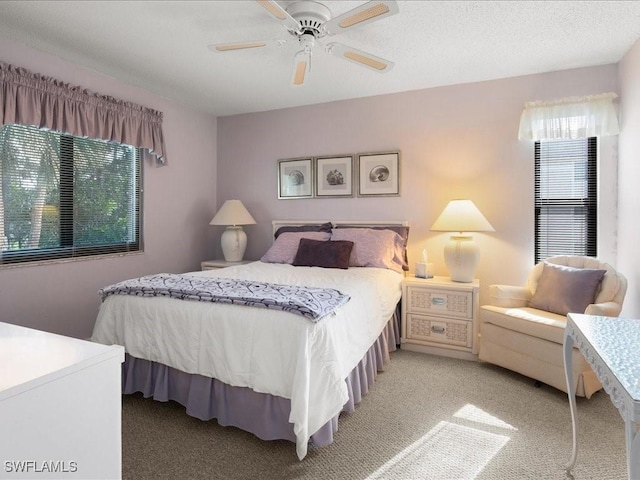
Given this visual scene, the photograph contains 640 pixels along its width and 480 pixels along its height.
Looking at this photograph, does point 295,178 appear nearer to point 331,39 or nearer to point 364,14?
point 331,39

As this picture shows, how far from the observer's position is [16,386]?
74cm

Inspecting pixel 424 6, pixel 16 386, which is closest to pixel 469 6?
Result: pixel 424 6

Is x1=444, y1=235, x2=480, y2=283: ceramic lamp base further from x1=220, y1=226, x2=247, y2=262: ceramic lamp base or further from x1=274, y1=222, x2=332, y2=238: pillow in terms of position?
x1=220, y1=226, x2=247, y2=262: ceramic lamp base

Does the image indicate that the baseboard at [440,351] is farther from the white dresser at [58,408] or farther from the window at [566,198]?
the white dresser at [58,408]

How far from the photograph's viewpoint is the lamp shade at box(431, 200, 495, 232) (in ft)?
9.83

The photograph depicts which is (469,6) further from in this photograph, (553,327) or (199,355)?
(199,355)

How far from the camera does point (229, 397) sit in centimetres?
196

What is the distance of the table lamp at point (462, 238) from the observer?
3.02m

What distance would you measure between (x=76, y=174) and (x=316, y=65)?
2253mm

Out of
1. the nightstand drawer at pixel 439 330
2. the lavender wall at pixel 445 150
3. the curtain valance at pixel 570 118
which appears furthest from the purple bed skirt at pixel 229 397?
the curtain valance at pixel 570 118

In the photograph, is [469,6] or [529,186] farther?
[529,186]

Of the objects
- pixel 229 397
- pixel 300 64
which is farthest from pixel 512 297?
pixel 300 64

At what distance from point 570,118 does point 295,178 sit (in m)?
2.68

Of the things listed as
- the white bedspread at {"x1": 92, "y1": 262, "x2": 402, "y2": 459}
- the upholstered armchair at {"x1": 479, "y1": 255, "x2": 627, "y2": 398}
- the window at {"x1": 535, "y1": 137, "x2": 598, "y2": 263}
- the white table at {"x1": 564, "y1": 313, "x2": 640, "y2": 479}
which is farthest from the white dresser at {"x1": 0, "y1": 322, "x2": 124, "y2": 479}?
the window at {"x1": 535, "y1": 137, "x2": 598, "y2": 263}
